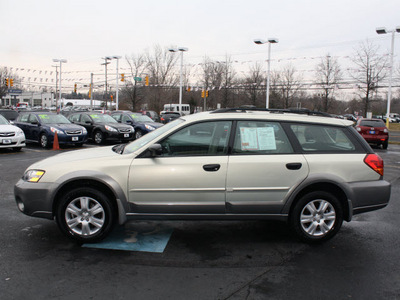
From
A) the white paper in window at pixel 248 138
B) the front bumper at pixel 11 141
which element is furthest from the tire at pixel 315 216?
the front bumper at pixel 11 141

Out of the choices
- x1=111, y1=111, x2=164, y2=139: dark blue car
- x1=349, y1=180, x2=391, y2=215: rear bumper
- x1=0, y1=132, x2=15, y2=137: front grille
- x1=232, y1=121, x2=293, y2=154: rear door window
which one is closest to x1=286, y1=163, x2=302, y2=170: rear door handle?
x1=232, y1=121, x2=293, y2=154: rear door window

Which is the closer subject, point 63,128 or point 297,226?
point 297,226

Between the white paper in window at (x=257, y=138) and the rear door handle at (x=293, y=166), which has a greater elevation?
the white paper in window at (x=257, y=138)

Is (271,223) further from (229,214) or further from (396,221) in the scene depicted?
(396,221)

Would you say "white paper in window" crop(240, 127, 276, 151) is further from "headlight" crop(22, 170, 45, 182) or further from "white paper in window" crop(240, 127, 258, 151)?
"headlight" crop(22, 170, 45, 182)

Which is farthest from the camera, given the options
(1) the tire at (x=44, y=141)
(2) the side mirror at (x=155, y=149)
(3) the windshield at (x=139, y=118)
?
(3) the windshield at (x=139, y=118)

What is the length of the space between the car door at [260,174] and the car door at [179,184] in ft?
0.44

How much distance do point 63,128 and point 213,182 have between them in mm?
11972

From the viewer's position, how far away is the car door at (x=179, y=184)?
411 cm

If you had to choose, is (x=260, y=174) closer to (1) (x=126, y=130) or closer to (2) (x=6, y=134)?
(2) (x=6, y=134)

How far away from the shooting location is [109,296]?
307cm

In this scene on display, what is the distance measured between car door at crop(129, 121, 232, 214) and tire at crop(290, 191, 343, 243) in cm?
97

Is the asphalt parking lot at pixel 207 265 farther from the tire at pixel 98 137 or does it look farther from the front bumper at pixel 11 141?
the tire at pixel 98 137

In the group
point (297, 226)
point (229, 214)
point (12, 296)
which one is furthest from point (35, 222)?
point (297, 226)
